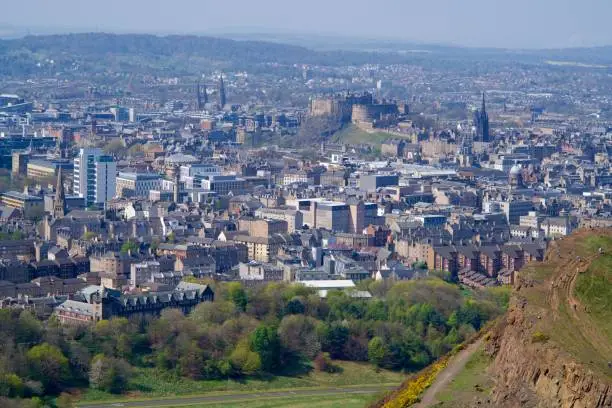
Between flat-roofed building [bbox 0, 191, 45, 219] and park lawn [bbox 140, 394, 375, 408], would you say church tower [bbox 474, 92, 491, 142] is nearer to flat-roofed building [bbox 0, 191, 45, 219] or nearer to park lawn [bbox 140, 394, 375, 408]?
flat-roofed building [bbox 0, 191, 45, 219]

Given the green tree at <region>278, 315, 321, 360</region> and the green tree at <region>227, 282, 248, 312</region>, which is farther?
the green tree at <region>227, 282, 248, 312</region>

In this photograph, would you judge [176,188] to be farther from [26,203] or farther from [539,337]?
[539,337]

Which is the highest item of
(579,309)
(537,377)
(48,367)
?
(579,309)

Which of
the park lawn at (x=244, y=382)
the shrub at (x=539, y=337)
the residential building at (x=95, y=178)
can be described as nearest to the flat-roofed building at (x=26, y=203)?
the residential building at (x=95, y=178)

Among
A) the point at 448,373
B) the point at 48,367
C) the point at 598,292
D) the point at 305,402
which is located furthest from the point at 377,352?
the point at 598,292

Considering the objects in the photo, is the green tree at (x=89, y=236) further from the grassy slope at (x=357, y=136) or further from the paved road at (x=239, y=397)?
the grassy slope at (x=357, y=136)

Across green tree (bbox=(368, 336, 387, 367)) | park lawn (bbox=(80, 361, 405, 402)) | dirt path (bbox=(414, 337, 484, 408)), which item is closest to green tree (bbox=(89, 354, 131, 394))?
park lawn (bbox=(80, 361, 405, 402))

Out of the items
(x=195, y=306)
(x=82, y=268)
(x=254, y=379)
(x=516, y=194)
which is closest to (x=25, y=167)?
(x=516, y=194)
